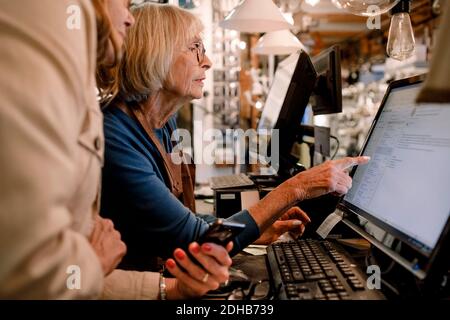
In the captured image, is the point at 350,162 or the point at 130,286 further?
the point at 350,162

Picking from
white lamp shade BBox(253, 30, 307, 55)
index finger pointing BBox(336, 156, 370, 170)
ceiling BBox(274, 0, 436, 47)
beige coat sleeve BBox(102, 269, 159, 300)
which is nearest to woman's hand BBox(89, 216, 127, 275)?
beige coat sleeve BBox(102, 269, 159, 300)

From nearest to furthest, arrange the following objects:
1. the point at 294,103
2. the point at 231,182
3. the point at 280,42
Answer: the point at 294,103
the point at 231,182
the point at 280,42

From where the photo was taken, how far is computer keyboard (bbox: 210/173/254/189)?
72.7 inches

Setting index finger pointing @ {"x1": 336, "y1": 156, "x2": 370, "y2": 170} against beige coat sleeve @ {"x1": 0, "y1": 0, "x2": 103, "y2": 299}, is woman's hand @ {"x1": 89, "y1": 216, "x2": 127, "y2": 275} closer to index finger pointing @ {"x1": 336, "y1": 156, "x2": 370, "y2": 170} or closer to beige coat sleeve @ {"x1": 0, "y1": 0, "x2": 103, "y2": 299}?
beige coat sleeve @ {"x1": 0, "y1": 0, "x2": 103, "y2": 299}

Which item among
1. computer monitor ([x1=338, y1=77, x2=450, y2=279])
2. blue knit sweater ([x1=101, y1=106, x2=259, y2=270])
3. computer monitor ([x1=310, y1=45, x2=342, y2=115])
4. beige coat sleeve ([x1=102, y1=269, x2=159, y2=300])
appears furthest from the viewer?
computer monitor ([x1=310, y1=45, x2=342, y2=115])

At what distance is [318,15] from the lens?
7719 mm

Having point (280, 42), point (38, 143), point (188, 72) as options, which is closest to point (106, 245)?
point (38, 143)

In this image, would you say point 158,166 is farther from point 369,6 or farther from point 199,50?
point 369,6

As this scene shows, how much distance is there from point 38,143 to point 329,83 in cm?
136

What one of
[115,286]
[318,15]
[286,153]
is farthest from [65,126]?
[318,15]

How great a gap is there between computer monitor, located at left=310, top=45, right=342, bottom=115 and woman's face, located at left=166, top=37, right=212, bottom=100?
20.6 inches

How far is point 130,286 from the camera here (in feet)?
2.91

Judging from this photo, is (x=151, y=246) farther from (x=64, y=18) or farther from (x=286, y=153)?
(x=286, y=153)

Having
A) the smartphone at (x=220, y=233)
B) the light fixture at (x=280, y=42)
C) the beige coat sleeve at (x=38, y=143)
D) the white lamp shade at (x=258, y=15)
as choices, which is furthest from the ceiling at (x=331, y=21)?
the beige coat sleeve at (x=38, y=143)
